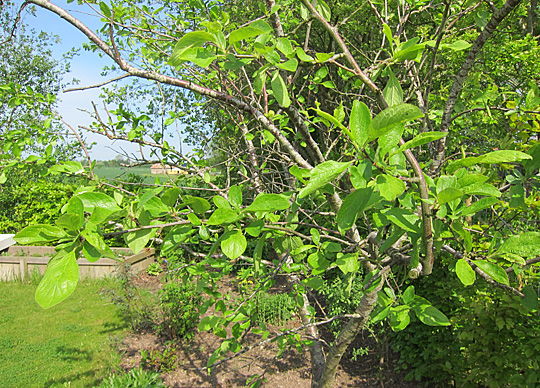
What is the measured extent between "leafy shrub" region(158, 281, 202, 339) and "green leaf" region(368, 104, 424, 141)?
4726 mm

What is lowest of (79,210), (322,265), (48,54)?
(322,265)

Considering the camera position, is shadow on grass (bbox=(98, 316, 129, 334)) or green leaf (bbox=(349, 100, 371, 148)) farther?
shadow on grass (bbox=(98, 316, 129, 334))

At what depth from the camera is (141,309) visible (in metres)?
5.35

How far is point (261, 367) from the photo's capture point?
4.18 m

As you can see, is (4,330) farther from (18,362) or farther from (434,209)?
(434,209)

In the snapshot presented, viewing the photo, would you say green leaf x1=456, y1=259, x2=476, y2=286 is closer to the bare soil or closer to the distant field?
the distant field

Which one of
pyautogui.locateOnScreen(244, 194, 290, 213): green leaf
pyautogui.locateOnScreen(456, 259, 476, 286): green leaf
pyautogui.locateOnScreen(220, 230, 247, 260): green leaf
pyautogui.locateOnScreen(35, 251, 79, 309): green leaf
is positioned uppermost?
pyautogui.locateOnScreen(244, 194, 290, 213): green leaf

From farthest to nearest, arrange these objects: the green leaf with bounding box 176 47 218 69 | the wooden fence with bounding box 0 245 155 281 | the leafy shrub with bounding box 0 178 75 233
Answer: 1. the leafy shrub with bounding box 0 178 75 233
2. the wooden fence with bounding box 0 245 155 281
3. the green leaf with bounding box 176 47 218 69

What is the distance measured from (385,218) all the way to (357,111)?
0.38 metres

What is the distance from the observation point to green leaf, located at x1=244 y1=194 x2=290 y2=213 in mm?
759

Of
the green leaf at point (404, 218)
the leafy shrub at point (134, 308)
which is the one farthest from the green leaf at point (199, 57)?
the leafy shrub at point (134, 308)

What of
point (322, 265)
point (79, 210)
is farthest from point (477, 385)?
point (79, 210)

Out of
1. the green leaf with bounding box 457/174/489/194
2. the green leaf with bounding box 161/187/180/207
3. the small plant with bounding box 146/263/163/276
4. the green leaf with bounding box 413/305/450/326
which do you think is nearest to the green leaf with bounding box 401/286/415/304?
the green leaf with bounding box 413/305/450/326

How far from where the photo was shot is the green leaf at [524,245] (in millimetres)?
902
